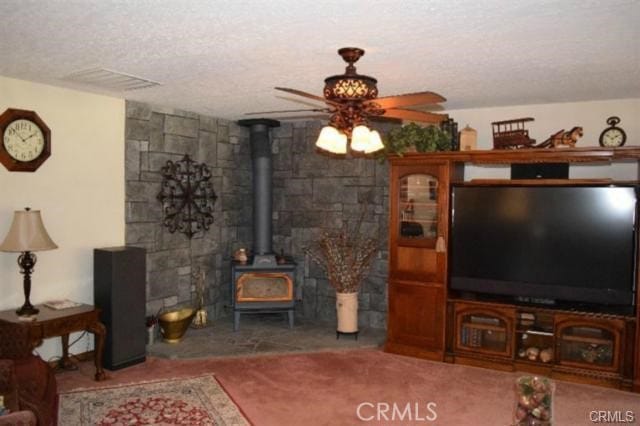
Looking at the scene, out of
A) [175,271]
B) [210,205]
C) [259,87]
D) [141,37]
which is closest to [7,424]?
[141,37]

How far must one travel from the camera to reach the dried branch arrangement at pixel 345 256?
5.32 meters

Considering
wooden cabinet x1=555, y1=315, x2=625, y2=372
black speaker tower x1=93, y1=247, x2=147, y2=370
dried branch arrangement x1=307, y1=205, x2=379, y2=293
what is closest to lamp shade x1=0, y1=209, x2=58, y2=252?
black speaker tower x1=93, y1=247, x2=147, y2=370

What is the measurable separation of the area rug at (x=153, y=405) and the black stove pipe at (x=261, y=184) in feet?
6.84

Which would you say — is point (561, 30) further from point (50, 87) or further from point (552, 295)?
point (50, 87)

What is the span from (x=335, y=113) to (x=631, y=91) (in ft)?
9.21

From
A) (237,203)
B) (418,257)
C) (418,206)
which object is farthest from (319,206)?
(418,257)

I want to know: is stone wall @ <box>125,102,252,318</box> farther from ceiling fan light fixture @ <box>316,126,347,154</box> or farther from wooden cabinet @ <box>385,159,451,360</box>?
ceiling fan light fixture @ <box>316,126,347,154</box>

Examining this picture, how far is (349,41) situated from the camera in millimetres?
2885

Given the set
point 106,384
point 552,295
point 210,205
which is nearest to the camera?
point 106,384

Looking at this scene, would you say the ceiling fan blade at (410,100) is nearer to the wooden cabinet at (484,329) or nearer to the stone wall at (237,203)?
the wooden cabinet at (484,329)

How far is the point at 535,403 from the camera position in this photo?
87.7 inches

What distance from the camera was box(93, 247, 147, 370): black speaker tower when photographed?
435 centimetres

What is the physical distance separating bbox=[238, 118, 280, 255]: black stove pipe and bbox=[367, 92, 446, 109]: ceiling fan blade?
10.6 ft

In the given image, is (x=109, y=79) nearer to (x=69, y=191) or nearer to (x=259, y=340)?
(x=69, y=191)
